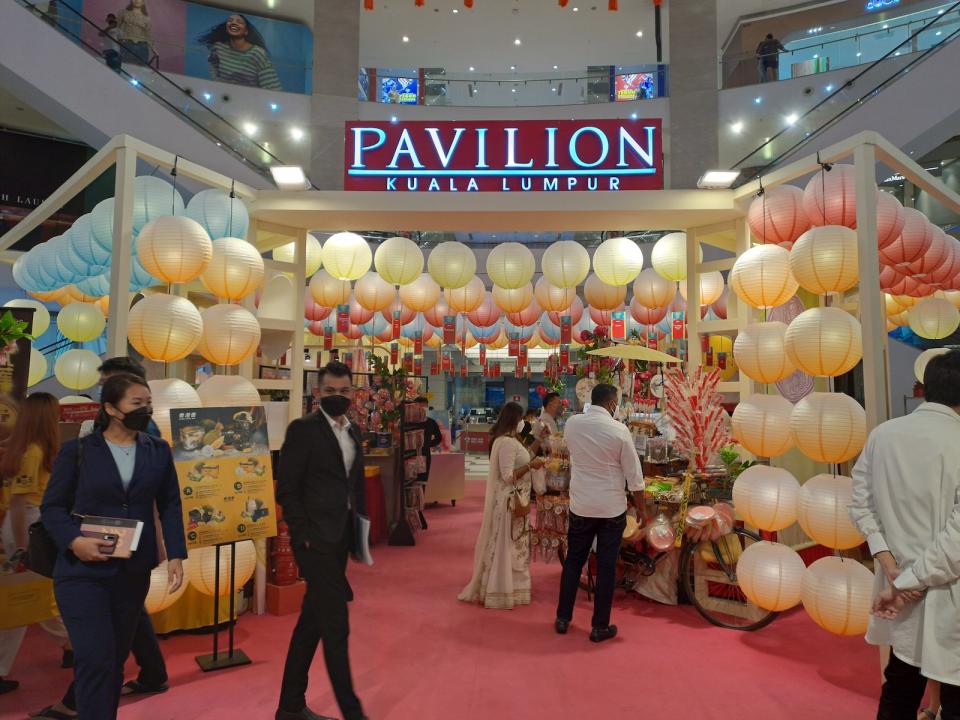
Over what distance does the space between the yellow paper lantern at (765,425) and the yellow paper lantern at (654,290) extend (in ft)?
8.90

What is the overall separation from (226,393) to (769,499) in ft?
10.6

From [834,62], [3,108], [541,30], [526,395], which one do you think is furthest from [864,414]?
[526,395]

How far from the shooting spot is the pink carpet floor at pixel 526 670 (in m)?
2.91

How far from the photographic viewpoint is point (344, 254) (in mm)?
5633

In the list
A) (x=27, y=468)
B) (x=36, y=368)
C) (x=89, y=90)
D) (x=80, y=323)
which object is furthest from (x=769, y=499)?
(x=89, y=90)

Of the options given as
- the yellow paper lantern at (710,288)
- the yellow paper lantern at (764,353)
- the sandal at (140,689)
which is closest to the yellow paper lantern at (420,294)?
the yellow paper lantern at (710,288)

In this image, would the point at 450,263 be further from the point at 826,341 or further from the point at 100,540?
the point at 100,540

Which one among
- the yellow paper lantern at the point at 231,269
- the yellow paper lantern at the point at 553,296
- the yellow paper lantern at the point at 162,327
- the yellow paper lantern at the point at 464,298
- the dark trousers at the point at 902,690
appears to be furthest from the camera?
the yellow paper lantern at the point at 553,296

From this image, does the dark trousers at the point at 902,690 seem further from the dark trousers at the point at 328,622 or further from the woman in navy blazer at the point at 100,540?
the woman in navy blazer at the point at 100,540

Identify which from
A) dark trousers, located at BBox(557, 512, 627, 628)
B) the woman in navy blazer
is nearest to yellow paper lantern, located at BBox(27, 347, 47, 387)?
the woman in navy blazer

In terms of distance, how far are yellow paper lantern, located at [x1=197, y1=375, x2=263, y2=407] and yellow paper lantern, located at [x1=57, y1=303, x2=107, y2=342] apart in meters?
2.86

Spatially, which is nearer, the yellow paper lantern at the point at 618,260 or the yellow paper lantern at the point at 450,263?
the yellow paper lantern at the point at 618,260

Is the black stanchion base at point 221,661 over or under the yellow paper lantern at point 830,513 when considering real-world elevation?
under

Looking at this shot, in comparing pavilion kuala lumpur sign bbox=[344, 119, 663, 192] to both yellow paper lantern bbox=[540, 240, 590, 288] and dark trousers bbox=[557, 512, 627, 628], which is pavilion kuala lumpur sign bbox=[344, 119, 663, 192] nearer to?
yellow paper lantern bbox=[540, 240, 590, 288]
